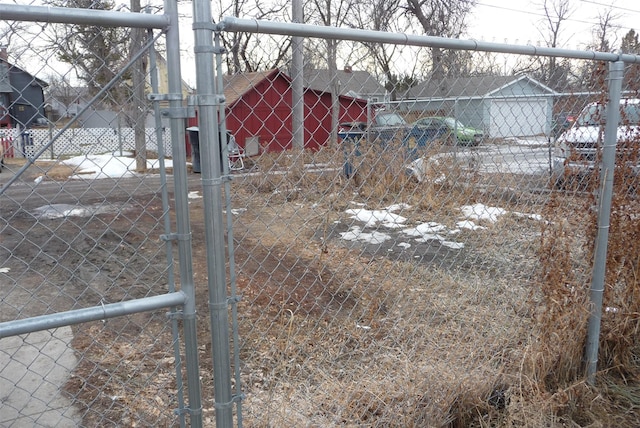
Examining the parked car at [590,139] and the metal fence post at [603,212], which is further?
the parked car at [590,139]

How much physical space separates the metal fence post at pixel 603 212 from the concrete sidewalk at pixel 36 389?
9.20 ft

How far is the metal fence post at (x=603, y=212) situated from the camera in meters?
2.70

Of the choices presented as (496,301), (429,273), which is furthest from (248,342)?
(429,273)

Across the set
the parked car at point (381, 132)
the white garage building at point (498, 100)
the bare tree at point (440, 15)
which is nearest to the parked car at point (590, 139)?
the white garage building at point (498, 100)

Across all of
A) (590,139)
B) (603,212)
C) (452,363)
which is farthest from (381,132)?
(452,363)

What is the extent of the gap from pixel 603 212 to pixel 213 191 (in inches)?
89.2

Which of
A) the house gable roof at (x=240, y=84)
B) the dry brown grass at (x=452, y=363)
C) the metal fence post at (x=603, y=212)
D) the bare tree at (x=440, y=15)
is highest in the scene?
the bare tree at (x=440, y=15)

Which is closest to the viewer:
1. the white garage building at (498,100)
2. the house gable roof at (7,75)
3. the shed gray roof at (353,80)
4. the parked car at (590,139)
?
the house gable roof at (7,75)

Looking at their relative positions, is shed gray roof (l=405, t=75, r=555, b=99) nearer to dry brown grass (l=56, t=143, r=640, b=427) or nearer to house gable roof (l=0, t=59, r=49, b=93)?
dry brown grass (l=56, t=143, r=640, b=427)

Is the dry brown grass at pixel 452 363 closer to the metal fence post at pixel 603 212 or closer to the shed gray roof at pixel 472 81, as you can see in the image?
the metal fence post at pixel 603 212

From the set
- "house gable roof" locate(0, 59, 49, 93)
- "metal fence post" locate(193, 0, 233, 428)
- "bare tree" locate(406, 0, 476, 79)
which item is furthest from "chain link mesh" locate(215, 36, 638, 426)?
"bare tree" locate(406, 0, 476, 79)

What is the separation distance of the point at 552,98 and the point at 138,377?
10.2 feet

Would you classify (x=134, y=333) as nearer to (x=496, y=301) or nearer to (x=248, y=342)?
(x=248, y=342)

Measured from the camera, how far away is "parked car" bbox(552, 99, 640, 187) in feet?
9.59
